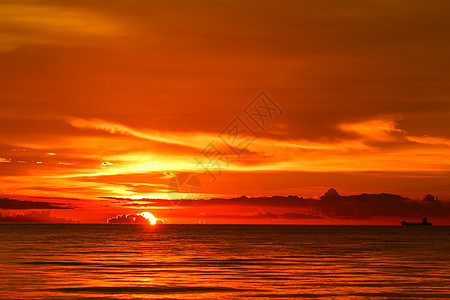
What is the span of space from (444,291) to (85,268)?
36.2m

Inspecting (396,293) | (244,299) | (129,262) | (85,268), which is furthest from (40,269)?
(396,293)

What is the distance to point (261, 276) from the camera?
59438 millimetres

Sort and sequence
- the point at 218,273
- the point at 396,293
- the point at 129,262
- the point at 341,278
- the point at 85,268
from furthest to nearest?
the point at 129,262 → the point at 85,268 → the point at 218,273 → the point at 341,278 → the point at 396,293

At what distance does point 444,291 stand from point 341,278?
37.5 ft

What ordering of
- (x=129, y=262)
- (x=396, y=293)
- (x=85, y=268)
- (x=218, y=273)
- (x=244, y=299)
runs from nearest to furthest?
1. (x=244, y=299)
2. (x=396, y=293)
3. (x=218, y=273)
4. (x=85, y=268)
5. (x=129, y=262)

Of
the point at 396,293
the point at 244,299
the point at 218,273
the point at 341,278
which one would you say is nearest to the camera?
the point at 244,299

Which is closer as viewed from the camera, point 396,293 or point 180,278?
point 396,293

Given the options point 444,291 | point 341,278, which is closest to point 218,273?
point 341,278

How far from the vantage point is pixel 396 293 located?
157 ft

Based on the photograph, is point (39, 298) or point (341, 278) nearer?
point (39, 298)

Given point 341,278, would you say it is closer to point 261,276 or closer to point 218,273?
point 261,276

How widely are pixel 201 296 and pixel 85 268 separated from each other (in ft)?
84.2

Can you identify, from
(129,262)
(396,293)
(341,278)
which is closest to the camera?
(396,293)

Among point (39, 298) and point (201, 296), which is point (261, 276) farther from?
point (39, 298)
